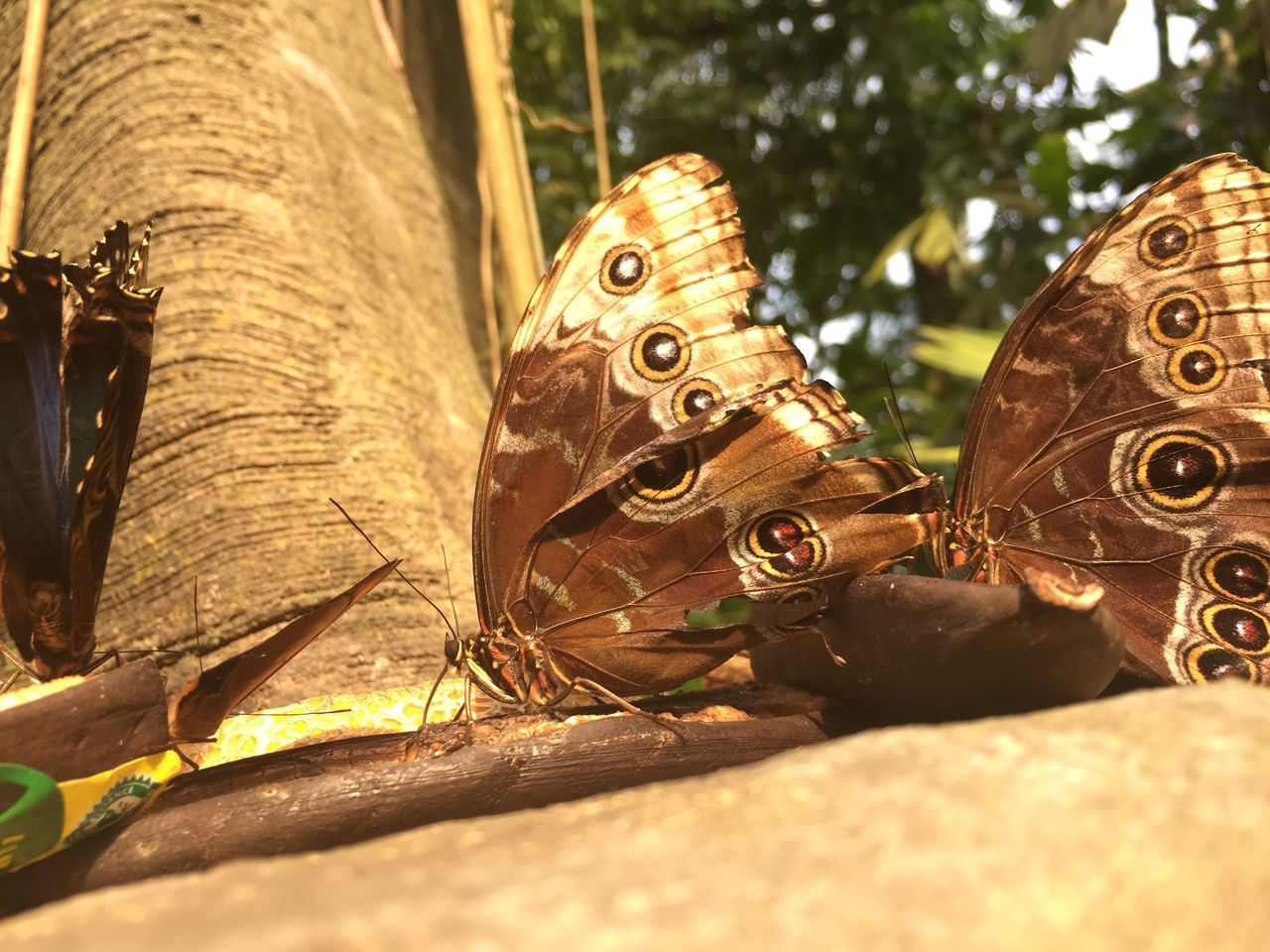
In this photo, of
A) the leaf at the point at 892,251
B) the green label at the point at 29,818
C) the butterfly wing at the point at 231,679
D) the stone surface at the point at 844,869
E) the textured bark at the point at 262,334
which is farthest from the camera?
the leaf at the point at 892,251

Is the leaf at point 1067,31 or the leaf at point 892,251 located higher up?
the leaf at point 1067,31

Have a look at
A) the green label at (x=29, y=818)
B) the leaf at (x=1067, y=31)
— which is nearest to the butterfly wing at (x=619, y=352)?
the green label at (x=29, y=818)

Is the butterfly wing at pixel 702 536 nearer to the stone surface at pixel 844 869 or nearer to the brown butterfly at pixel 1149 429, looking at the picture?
the brown butterfly at pixel 1149 429

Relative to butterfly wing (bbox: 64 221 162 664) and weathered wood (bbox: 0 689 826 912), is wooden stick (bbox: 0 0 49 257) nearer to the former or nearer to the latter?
butterfly wing (bbox: 64 221 162 664)

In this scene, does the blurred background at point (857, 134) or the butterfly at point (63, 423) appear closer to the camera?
the butterfly at point (63, 423)

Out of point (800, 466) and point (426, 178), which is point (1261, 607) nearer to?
point (800, 466)

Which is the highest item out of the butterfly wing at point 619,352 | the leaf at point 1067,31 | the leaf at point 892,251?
the leaf at point 1067,31

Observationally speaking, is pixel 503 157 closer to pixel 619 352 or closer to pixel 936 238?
pixel 619 352

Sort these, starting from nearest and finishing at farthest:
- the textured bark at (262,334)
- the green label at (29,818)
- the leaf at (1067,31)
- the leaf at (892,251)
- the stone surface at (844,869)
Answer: the stone surface at (844,869) < the green label at (29,818) < the textured bark at (262,334) < the leaf at (1067,31) < the leaf at (892,251)

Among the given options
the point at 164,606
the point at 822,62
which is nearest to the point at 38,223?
the point at 164,606
